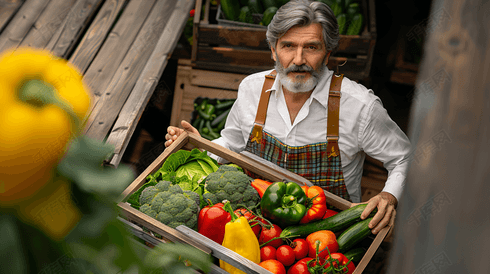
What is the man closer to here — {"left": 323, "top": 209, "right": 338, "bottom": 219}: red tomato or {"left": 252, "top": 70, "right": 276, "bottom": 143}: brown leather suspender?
{"left": 252, "top": 70, "right": 276, "bottom": 143}: brown leather suspender

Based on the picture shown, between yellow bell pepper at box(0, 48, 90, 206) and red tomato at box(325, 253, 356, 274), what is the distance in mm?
1314

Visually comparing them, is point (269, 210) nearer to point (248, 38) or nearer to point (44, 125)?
point (44, 125)

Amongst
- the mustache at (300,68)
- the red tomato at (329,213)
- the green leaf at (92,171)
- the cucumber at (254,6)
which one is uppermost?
the cucumber at (254,6)

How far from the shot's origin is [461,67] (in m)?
0.38

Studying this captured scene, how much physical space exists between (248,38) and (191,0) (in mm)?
725

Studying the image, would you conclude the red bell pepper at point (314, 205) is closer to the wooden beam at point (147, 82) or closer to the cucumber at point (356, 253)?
the cucumber at point (356, 253)

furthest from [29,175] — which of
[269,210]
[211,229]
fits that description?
[269,210]

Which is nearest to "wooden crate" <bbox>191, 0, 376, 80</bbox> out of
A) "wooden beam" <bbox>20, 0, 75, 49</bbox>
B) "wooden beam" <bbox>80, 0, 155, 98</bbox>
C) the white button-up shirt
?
"wooden beam" <bbox>80, 0, 155, 98</bbox>

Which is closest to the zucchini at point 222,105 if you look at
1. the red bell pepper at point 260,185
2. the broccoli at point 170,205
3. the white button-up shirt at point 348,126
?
the white button-up shirt at point 348,126

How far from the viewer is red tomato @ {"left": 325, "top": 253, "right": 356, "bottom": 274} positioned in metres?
1.43

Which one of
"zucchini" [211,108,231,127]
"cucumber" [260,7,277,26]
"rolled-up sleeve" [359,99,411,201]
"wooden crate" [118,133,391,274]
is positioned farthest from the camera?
"zucchini" [211,108,231,127]

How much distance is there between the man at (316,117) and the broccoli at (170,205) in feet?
1.71

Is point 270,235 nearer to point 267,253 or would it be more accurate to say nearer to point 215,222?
point 267,253

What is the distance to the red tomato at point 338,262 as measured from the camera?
56.2 inches
